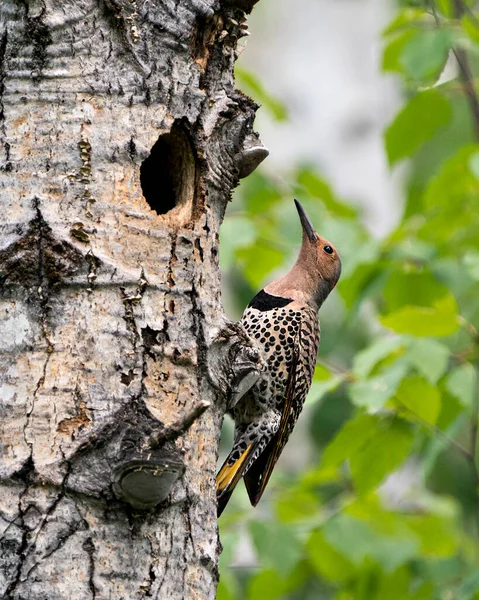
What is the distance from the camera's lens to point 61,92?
244 centimetres

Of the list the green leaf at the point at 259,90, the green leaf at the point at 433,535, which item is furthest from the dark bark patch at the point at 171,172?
the green leaf at the point at 433,535

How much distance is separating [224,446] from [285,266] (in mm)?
4128

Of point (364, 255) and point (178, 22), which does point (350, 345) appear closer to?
point (364, 255)

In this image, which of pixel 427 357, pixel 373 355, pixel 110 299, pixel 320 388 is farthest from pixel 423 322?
pixel 110 299

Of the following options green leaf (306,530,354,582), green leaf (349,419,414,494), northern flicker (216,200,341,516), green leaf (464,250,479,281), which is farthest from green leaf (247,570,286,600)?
green leaf (464,250,479,281)

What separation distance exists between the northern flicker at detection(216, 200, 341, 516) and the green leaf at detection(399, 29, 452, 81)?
1.21 meters

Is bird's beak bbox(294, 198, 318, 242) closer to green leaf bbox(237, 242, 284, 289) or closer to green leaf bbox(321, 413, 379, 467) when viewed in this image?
green leaf bbox(237, 242, 284, 289)

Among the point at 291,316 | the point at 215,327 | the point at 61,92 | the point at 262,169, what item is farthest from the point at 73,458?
the point at 262,169

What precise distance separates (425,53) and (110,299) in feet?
8.49

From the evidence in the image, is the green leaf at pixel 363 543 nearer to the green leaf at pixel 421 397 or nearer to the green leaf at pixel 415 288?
the green leaf at pixel 421 397

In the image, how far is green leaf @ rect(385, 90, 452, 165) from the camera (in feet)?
15.5

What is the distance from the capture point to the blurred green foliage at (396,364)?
3910 mm

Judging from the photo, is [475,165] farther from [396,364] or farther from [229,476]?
[229,476]

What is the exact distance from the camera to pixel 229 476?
12.5ft
